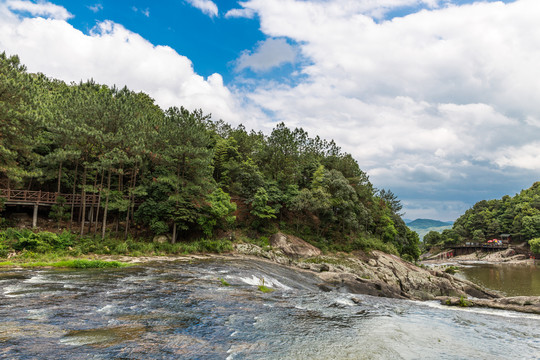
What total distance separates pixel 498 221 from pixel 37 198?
14924 centimetres

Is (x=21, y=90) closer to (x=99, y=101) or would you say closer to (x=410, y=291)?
(x=99, y=101)

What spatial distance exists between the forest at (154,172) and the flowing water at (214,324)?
14.7 meters

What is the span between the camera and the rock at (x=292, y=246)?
42219 mm

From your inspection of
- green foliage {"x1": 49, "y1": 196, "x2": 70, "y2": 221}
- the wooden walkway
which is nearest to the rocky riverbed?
green foliage {"x1": 49, "y1": 196, "x2": 70, "y2": 221}

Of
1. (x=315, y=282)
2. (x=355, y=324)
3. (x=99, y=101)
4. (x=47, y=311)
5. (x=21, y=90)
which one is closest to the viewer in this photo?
(x=47, y=311)

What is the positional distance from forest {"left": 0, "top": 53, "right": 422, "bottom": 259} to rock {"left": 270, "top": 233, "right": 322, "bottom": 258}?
8.00 ft

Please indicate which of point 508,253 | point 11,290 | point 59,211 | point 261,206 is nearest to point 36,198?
point 59,211

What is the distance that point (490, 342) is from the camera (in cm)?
1285

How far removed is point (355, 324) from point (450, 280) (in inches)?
1242

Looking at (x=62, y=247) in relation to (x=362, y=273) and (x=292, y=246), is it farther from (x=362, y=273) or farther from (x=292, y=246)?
(x=362, y=273)

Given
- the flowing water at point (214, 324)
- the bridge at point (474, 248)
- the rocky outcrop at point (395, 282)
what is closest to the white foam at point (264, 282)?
the flowing water at point (214, 324)

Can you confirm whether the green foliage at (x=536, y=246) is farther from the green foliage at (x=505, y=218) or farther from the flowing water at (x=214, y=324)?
the flowing water at (x=214, y=324)

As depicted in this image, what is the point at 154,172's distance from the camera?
126 ft

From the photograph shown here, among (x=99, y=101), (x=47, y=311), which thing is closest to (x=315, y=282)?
(x=47, y=311)
